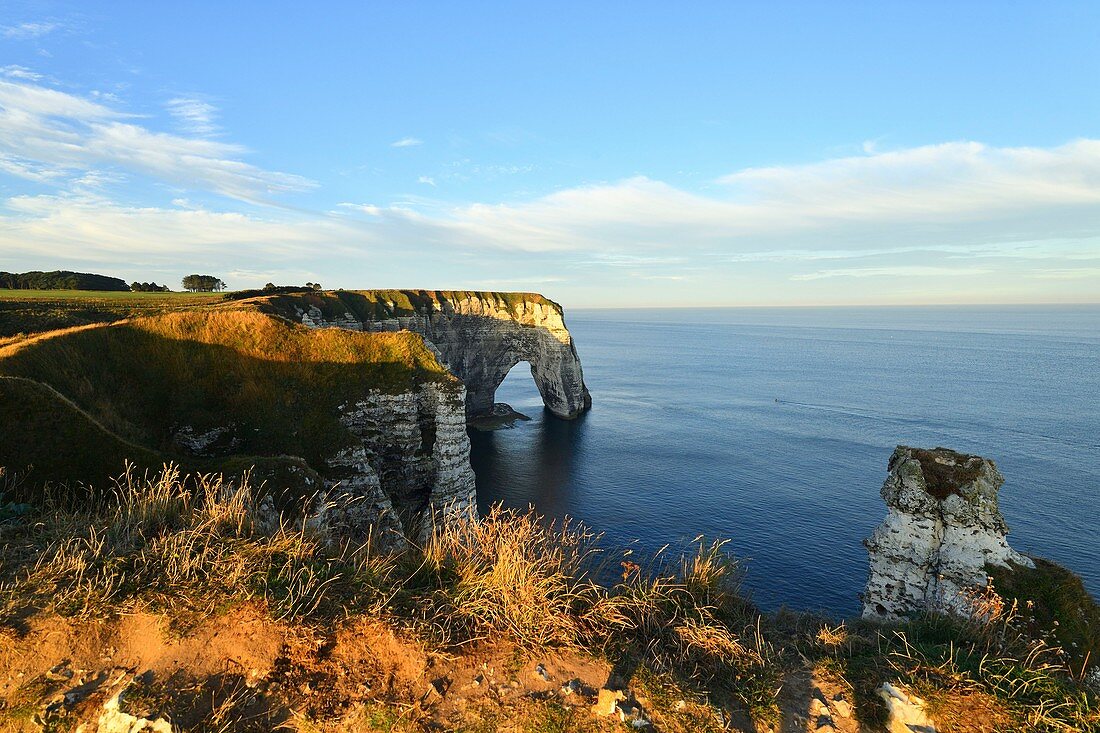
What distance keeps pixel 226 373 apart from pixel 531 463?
123 ft

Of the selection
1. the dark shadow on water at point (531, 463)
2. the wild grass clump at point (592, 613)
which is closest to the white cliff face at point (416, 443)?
the dark shadow on water at point (531, 463)

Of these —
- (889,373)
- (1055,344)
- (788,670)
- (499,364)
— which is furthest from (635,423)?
(1055,344)

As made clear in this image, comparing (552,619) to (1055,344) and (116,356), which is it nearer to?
(116,356)

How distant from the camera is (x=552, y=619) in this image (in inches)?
258

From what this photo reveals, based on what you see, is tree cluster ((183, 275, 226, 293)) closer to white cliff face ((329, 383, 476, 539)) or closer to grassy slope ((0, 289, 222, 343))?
grassy slope ((0, 289, 222, 343))

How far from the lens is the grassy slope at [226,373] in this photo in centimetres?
2433

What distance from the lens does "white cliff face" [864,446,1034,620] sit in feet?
62.2

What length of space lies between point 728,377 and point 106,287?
125135mm

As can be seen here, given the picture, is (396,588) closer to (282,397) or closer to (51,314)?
(282,397)

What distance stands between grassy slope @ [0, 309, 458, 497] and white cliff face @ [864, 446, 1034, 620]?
78.6 feet

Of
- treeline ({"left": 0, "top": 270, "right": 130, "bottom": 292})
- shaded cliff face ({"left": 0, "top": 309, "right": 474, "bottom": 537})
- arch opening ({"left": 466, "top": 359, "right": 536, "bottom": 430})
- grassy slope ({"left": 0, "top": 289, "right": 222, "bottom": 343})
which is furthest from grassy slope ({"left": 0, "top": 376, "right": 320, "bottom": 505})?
treeline ({"left": 0, "top": 270, "right": 130, "bottom": 292})

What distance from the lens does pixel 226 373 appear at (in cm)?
2877

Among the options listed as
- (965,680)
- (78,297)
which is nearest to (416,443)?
(965,680)

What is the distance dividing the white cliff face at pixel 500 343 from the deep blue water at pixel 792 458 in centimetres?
627
